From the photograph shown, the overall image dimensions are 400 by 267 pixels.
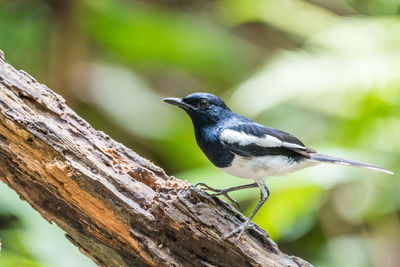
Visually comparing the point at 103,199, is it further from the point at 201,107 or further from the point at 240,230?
the point at 201,107

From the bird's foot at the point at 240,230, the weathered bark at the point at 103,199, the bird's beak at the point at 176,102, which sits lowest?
the weathered bark at the point at 103,199

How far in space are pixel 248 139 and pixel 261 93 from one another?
195 cm

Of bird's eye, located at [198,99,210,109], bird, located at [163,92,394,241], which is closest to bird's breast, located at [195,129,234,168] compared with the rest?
bird, located at [163,92,394,241]

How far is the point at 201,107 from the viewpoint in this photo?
2.76 m

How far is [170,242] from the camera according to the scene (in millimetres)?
2295

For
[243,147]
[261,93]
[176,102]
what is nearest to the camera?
[243,147]

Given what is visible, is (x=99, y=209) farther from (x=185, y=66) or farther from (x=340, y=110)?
(x=185, y=66)

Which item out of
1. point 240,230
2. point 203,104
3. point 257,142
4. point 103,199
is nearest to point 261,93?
point 203,104

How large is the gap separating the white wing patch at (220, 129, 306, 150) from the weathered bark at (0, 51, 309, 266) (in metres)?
0.37

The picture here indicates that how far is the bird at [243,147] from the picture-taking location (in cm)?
257

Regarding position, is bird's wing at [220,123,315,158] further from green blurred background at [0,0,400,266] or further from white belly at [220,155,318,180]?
green blurred background at [0,0,400,266]

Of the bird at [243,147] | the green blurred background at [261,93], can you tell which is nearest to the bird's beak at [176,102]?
the bird at [243,147]

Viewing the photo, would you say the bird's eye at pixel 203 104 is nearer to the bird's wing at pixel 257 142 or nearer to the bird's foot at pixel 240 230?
the bird's wing at pixel 257 142

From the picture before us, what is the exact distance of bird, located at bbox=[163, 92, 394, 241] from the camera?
257 centimetres
